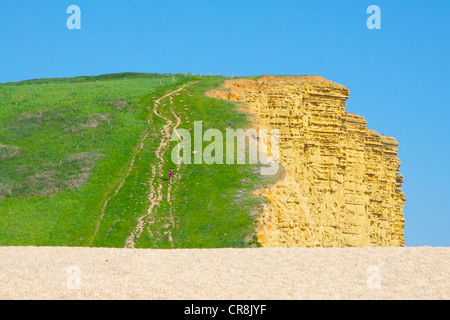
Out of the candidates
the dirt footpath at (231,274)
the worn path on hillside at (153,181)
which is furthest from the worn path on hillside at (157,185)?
the dirt footpath at (231,274)

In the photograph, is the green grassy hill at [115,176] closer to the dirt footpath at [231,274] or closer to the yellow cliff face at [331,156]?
the yellow cliff face at [331,156]

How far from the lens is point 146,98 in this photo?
8406cm

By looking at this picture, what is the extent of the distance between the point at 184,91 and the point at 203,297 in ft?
200

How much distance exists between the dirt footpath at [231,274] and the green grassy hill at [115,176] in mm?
11100

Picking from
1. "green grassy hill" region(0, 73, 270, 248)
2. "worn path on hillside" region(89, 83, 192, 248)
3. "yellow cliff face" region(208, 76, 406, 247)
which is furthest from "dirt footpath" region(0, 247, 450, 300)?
"yellow cliff face" region(208, 76, 406, 247)

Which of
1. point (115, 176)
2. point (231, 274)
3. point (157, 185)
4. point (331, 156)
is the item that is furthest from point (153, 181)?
point (231, 274)

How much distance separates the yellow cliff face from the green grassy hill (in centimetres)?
589

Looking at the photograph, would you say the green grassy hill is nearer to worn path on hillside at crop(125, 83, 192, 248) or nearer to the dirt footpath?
worn path on hillside at crop(125, 83, 192, 248)

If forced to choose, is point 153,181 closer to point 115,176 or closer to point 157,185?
point 157,185

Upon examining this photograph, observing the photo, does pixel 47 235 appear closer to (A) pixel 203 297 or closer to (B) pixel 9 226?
(B) pixel 9 226

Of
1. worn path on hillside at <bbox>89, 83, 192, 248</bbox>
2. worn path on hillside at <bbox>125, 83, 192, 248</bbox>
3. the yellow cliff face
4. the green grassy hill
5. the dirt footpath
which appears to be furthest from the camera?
the yellow cliff face

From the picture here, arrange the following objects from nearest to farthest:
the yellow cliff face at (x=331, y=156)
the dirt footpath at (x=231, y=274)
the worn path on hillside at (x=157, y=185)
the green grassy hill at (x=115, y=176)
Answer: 1. the dirt footpath at (x=231, y=274)
2. the worn path on hillside at (x=157, y=185)
3. the green grassy hill at (x=115, y=176)
4. the yellow cliff face at (x=331, y=156)

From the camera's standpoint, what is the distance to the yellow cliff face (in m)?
72.6

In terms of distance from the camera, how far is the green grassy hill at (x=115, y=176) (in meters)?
50.2
